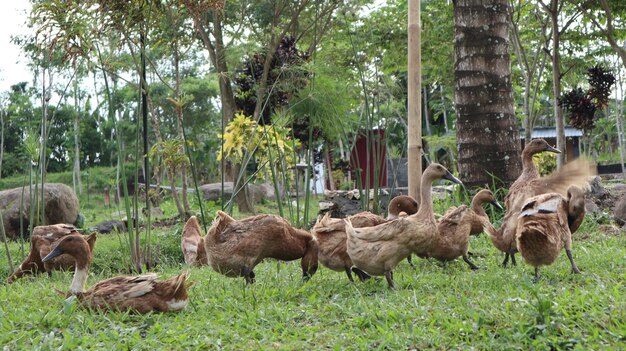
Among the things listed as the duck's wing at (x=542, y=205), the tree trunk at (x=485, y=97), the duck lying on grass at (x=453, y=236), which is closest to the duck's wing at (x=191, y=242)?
the duck lying on grass at (x=453, y=236)

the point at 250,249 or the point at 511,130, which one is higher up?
the point at 511,130

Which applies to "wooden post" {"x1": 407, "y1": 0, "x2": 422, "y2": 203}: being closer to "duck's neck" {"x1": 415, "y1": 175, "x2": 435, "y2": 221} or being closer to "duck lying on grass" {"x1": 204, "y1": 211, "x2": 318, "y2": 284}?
"duck's neck" {"x1": 415, "y1": 175, "x2": 435, "y2": 221}

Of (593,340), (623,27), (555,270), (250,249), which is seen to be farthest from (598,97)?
(593,340)

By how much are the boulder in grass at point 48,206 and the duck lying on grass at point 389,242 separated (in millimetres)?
10176

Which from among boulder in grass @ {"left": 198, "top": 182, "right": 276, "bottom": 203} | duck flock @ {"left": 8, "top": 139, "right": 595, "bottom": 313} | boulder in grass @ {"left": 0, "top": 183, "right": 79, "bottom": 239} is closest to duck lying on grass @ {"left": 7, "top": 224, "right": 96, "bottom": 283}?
duck flock @ {"left": 8, "top": 139, "right": 595, "bottom": 313}

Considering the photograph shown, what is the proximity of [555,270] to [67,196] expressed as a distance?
1139 centimetres

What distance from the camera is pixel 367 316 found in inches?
205

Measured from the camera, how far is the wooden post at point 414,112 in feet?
29.4

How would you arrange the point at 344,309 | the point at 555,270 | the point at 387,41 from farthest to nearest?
1. the point at 387,41
2. the point at 555,270
3. the point at 344,309

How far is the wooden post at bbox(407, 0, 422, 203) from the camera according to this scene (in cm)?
896

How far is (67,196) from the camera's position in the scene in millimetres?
15578

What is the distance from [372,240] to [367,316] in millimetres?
1092

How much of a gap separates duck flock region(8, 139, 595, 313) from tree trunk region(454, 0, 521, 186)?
197 cm

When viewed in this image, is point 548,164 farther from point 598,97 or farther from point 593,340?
point 593,340
